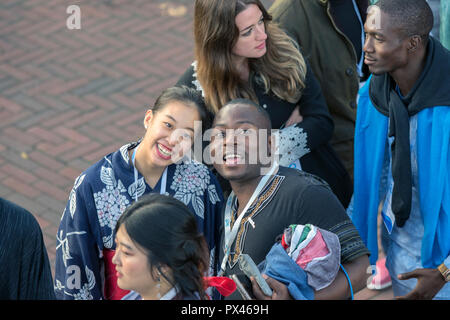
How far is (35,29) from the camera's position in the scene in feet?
23.4

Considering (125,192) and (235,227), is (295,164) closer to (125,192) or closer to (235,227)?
(235,227)

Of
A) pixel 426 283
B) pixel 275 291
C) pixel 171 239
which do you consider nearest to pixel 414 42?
pixel 426 283

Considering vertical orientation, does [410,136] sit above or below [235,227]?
above

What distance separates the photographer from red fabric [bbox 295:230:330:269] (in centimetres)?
264

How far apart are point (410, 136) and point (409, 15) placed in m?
0.54

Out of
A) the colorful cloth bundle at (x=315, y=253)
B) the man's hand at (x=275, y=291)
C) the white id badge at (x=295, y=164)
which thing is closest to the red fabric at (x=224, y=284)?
the man's hand at (x=275, y=291)

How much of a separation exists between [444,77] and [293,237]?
1.12 m

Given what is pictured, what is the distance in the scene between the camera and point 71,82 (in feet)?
21.2

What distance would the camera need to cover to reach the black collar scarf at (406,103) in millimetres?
3230

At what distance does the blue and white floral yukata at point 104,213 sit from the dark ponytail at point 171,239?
515mm

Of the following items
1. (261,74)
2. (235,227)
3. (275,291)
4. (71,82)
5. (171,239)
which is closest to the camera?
(171,239)

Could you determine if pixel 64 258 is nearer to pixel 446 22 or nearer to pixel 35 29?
pixel 446 22

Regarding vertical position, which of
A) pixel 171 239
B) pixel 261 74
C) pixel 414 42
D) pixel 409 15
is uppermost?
pixel 409 15
